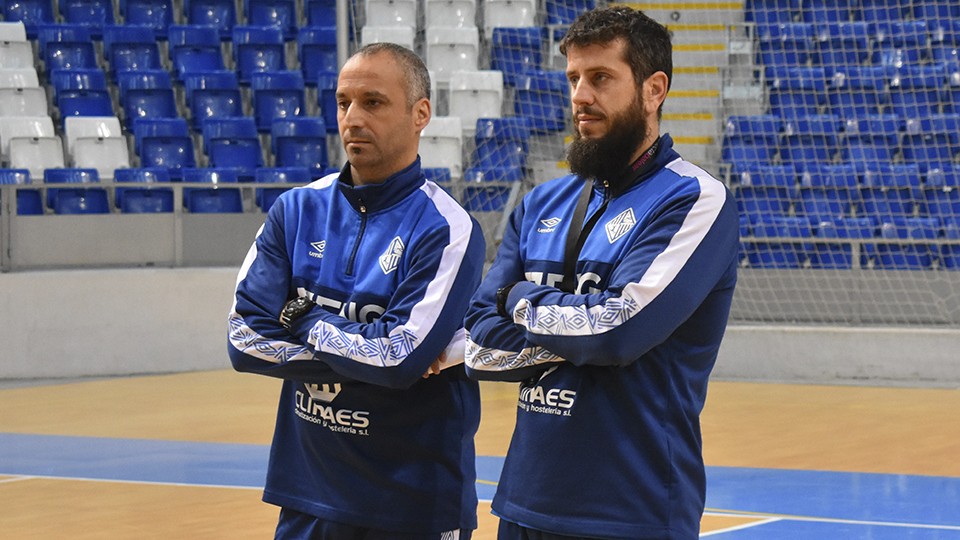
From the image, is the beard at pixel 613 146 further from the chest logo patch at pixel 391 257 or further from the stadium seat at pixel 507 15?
the stadium seat at pixel 507 15

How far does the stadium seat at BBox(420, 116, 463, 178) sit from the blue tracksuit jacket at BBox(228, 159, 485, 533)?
997 centimetres

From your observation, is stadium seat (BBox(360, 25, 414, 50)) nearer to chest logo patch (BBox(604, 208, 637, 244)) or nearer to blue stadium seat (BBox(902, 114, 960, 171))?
blue stadium seat (BBox(902, 114, 960, 171))

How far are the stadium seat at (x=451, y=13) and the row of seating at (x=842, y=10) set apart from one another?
10.1 feet

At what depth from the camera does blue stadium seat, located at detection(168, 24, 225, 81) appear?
1530cm

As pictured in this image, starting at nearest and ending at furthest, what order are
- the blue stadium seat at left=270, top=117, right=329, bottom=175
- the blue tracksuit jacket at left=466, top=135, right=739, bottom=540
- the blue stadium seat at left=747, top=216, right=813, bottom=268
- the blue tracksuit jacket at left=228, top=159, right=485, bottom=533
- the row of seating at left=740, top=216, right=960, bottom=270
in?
the blue tracksuit jacket at left=466, top=135, right=739, bottom=540, the blue tracksuit jacket at left=228, top=159, right=485, bottom=533, the row of seating at left=740, top=216, right=960, bottom=270, the blue stadium seat at left=747, top=216, right=813, bottom=268, the blue stadium seat at left=270, top=117, right=329, bottom=175

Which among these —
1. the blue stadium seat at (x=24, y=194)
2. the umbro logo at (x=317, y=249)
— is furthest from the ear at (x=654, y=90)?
the blue stadium seat at (x=24, y=194)

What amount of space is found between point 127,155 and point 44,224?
2.30 m

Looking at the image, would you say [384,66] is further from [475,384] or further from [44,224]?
[44,224]

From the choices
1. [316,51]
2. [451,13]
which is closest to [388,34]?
[316,51]

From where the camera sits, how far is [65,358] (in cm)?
1210

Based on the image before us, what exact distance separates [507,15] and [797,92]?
3373 millimetres

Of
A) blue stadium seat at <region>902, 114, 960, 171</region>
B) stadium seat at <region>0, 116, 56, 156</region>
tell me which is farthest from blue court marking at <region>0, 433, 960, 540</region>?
blue stadium seat at <region>902, 114, 960, 171</region>

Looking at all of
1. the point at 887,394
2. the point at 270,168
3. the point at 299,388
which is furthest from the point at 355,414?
the point at 270,168

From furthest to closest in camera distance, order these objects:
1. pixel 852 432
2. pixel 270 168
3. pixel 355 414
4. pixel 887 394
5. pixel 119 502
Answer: pixel 270 168 → pixel 887 394 → pixel 852 432 → pixel 119 502 → pixel 355 414
